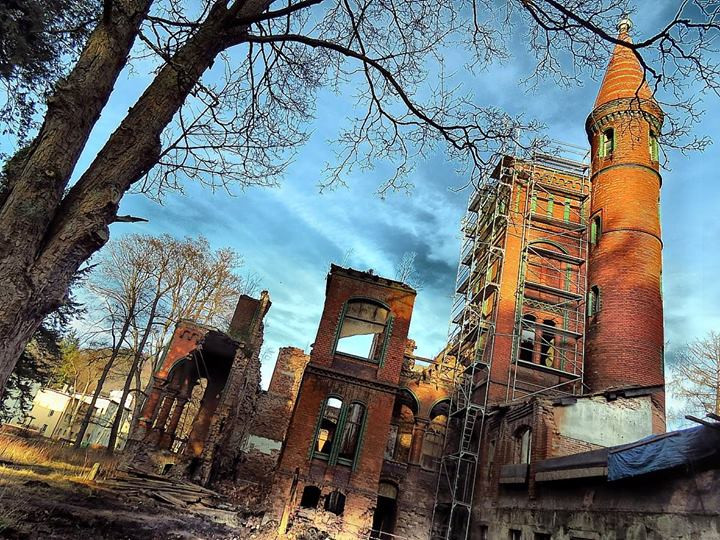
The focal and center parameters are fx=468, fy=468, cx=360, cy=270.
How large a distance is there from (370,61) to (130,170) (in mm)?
2851

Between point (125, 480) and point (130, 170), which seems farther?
point (125, 480)

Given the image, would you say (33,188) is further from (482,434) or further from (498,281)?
(498,281)

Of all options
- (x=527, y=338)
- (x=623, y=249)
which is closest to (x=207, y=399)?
(x=527, y=338)

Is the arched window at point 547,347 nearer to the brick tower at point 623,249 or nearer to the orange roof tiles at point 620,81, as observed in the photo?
the brick tower at point 623,249

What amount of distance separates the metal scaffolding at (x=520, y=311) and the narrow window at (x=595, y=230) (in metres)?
0.69

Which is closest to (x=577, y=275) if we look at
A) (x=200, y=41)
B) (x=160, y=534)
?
(x=160, y=534)

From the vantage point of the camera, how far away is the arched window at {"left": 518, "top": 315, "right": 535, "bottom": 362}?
21125 millimetres

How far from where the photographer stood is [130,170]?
3.76 m

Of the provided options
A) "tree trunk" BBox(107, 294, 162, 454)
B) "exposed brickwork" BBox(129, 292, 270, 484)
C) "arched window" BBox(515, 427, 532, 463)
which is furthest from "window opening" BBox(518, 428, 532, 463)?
"tree trunk" BBox(107, 294, 162, 454)

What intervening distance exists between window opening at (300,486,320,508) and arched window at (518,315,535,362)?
10479mm

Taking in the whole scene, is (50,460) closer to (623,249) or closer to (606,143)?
(623,249)

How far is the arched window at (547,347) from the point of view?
67.9 ft

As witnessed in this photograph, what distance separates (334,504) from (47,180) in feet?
55.7

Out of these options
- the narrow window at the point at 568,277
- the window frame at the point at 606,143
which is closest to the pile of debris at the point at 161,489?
the narrow window at the point at 568,277
